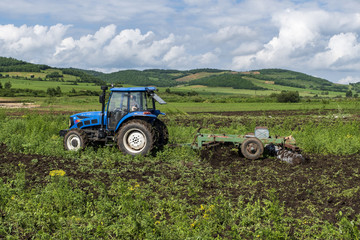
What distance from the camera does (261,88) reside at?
397ft

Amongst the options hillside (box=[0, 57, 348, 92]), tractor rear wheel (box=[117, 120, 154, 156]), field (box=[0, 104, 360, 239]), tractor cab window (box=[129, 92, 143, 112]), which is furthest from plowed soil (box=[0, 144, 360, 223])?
hillside (box=[0, 57, 348, 92])

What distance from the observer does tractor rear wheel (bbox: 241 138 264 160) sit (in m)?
9.77

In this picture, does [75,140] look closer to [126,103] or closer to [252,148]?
[126,103]

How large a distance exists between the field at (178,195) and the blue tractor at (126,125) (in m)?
0.44

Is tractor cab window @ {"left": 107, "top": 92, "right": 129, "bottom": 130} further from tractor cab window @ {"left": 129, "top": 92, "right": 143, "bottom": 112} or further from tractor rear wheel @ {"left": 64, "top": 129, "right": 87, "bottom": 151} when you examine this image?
tractor rear wheel @ {"left": 64, "top": 129, "right": 87, "bottom": 151}

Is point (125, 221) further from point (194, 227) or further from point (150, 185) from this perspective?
point (150, 185)

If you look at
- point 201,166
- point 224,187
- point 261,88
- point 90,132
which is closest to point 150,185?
Result: point 224,187

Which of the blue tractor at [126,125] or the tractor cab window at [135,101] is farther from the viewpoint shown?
the tractor cab window at [135,101]

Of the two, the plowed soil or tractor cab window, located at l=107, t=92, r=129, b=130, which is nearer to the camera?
the plowed soil

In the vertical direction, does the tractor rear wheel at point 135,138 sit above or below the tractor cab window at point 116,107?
below

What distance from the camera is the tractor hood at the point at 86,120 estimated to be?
11.2 m

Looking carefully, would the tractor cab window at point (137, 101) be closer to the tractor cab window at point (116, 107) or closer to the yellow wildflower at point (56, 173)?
the tractor cab window at point (116, 107)

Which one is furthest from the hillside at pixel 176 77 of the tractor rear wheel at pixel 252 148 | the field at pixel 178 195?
the tractor rear wheel at pixel 252 148

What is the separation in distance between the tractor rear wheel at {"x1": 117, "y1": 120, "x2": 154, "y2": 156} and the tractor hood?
1463mm
